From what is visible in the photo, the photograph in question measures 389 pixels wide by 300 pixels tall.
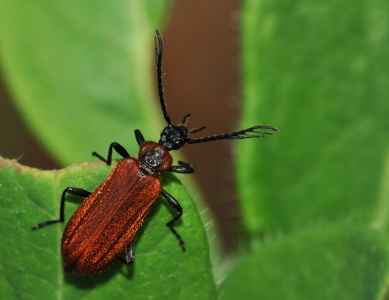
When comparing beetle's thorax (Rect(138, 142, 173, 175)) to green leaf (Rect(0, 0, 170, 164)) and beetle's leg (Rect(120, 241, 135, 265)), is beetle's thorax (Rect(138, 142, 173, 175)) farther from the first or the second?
beetle's leg (Rect(120, 241, 135, 265))

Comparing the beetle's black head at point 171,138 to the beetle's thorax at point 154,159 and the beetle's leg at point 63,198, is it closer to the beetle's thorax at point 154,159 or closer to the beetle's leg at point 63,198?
the beetle's thorax at point 154,159

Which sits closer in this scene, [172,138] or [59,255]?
[59,255]

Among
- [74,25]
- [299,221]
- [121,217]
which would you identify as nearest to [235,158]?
[299,221]

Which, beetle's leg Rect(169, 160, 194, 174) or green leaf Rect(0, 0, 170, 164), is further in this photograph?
green leaf Rect(0, 0, 170, 164)

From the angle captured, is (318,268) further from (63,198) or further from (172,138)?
(172,138)

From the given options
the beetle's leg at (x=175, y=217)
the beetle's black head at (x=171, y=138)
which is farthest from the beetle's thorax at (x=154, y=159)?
the beetle's leg at (x=175, y=217)

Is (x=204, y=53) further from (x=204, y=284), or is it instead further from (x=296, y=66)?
(x=204, y=284)

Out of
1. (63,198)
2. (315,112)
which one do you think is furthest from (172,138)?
(63,198)

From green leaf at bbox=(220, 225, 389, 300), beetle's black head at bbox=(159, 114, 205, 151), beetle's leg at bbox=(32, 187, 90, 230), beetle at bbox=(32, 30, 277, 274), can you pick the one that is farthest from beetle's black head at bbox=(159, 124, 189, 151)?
beetle's leg at bbox=(32, 187, 90, 230)
